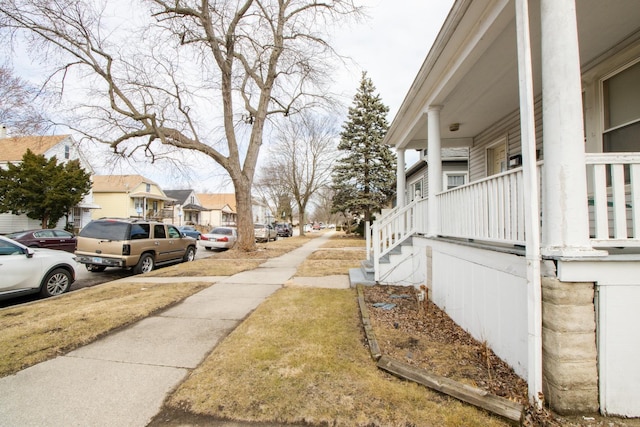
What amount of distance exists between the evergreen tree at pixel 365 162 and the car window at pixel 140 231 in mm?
15324

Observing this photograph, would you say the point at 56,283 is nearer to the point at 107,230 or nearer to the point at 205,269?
the point at 107,230

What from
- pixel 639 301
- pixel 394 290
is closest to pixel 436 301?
pixel 394 290

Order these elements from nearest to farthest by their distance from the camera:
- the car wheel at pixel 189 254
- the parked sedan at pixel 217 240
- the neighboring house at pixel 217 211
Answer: the car wheel at pixel 189 254 → the parked sedan at pixel 217 240 → the neighboring house at pixel 217 211

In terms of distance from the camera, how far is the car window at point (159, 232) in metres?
10.2

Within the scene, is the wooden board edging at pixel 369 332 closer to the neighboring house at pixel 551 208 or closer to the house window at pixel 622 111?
the neighboring house at pixel 551 208

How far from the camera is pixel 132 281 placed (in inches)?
315

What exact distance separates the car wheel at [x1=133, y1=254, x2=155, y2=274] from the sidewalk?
5.06 m

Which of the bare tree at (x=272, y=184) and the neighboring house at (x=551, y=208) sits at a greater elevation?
the bare tree at (x=272, y=184)

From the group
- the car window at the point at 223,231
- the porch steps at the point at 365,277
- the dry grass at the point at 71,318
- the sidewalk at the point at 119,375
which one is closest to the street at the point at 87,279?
the dry grass at the point at 71,318

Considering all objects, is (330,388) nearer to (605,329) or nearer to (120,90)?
(605,329)

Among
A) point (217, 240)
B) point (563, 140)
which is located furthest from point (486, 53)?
point (217, 240)

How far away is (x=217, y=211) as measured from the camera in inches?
2280

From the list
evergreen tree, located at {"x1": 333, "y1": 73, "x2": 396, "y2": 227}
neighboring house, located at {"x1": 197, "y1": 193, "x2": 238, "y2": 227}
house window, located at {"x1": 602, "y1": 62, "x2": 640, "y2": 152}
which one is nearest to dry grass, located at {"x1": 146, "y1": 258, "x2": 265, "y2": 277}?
house window, located at {"x1": 602, "y1": 62, "x2": 640, "y2": 152}

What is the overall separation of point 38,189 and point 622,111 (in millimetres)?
28212
